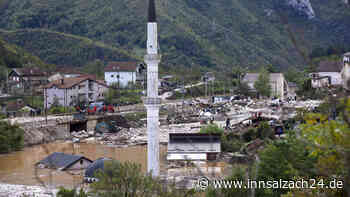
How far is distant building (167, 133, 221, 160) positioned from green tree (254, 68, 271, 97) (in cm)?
2100

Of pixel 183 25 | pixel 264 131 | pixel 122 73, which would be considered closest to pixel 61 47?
pixel 183 25

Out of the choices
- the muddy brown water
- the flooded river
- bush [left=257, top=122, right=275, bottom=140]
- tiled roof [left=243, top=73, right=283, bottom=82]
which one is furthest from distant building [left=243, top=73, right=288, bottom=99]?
the flooded river

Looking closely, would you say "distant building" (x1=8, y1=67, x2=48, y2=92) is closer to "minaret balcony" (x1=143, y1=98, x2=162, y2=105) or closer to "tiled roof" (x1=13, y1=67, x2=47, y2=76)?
"tiled roof" (x1=13, y1=67, x2=47, y2=76)

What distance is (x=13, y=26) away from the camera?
7556cm

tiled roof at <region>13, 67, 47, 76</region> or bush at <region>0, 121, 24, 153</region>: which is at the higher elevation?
tiled roof at <region>13, 67, 47, 76</region>

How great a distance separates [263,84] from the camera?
4300cm

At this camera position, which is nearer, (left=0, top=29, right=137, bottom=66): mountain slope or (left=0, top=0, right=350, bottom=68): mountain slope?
(left=0, top=29, right=137, bottom=66): mountain slope

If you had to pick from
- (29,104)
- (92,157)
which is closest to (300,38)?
(92,157)

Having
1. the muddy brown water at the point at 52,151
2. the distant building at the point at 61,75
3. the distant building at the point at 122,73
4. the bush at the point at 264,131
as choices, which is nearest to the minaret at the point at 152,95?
the muddy brown water at the point at 52,151

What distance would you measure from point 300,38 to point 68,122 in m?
28.7

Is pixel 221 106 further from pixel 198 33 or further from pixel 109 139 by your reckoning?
pixel 198 33

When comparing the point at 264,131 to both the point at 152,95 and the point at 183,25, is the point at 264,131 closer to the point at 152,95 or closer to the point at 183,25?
the point at 152,95

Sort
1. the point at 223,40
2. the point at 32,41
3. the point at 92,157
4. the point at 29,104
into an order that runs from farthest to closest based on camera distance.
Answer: the point at 223,40 < the point at 32,41 < the point at 29,104 < the point at 92,157

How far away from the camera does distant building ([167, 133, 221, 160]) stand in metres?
20.8
